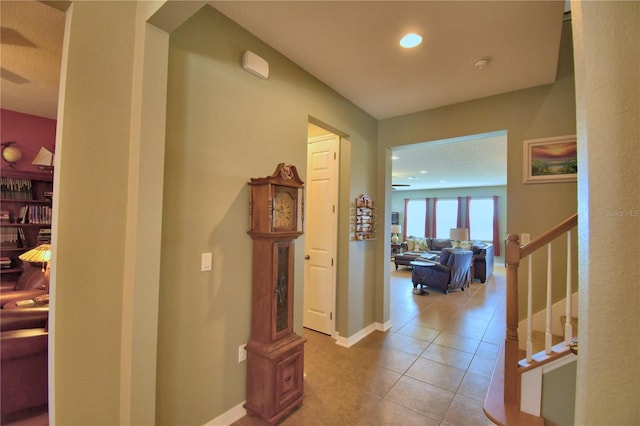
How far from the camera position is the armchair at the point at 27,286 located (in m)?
2.74

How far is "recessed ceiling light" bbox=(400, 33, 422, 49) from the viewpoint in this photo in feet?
6.37

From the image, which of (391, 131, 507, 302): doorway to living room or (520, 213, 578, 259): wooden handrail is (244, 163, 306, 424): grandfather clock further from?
(391, 131, 507, 302): doorway to living room

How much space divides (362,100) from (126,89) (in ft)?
7.56

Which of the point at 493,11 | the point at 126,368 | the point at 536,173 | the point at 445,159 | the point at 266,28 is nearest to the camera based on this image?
the point at 126,368

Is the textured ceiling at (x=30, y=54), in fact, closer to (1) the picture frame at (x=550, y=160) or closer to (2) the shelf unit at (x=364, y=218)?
(2) the shelf unit at (x=364, y=218)

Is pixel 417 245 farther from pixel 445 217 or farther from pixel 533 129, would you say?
pixel 533 129

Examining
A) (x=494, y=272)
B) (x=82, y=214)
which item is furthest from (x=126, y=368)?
(x=494, y=272)

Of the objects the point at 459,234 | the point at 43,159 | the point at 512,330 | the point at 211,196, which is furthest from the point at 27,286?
the point at 459,234

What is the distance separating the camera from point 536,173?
2.64 m

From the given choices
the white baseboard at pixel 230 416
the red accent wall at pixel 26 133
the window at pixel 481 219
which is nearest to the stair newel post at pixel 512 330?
the white baseboard at pixel 230 416

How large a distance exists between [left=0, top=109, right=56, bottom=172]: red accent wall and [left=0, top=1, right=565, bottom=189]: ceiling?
52 cm

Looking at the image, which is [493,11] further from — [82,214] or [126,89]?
[82,214]

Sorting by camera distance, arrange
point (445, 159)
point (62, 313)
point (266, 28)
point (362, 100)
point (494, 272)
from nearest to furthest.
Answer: point (62, 313) < point (266, 28) < point (362, 100) < point (445, 159) < point (494, 272)

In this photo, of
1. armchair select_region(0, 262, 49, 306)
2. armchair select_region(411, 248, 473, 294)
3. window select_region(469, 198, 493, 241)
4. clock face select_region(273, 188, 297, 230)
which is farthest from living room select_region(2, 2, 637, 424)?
window select_region(469, 198, 493, 241)
